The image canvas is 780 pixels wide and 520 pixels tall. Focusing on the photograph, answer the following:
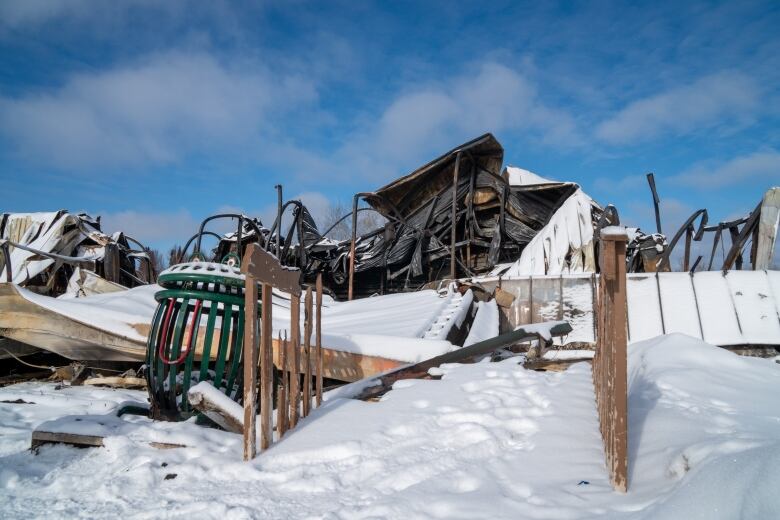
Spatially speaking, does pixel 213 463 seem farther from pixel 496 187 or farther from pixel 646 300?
pixel 496 187

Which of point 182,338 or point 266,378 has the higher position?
point 182,338

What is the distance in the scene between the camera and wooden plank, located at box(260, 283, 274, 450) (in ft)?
8.09

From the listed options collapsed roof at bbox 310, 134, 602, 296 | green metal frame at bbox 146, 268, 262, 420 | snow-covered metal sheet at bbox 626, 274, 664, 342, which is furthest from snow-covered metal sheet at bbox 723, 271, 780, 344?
green metal frame at bbox 146, 268, 262, 420

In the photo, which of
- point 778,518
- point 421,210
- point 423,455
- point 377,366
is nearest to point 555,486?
point 423,455

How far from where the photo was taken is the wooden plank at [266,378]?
2.46 m

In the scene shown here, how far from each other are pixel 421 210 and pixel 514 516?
36.2 feet

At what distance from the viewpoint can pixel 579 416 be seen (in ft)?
8.64

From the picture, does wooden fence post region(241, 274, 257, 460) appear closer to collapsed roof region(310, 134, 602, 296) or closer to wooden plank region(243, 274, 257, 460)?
wooden plank region(243, 274, 257, 460)

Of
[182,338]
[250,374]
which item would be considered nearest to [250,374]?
[250,374]

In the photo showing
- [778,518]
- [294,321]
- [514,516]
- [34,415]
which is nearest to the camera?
[778,518]

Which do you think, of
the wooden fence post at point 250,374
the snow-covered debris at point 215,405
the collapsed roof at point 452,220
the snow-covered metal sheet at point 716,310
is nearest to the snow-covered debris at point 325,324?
the snow-covered debris at point 215,405

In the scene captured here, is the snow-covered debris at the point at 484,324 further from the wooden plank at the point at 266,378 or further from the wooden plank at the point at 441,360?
the wooden plank at the point at 266,378

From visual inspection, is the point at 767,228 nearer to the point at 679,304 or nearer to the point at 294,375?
the point at 679,304

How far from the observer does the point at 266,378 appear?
8.43 feet
